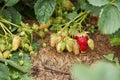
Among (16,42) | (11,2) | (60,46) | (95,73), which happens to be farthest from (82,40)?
(95,73)

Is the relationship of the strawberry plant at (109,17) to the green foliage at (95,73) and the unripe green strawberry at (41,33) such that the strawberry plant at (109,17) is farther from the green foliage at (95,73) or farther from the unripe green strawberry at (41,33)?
the green foliage at (95,73)

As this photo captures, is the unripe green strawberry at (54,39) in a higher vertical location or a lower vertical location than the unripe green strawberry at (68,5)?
lower

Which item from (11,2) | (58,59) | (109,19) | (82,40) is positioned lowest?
(58,59)

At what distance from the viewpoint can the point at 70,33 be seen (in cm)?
177

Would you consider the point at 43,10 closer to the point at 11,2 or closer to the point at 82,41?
the point at 11,2

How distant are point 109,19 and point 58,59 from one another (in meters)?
0.41

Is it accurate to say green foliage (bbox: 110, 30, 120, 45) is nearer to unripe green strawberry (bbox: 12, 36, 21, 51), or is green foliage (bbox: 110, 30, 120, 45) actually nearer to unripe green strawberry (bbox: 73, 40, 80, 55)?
unripe green strawberry (bbox: 73, 40, 80, 55)

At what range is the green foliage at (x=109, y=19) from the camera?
4.97 ft

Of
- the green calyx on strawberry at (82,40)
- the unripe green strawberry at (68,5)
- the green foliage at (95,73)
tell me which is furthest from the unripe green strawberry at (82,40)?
the green foliage at (95,73)

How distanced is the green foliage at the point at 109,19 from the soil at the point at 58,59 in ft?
0.93

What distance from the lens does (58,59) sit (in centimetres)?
173

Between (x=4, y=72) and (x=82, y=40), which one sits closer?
(x=4, y=72)

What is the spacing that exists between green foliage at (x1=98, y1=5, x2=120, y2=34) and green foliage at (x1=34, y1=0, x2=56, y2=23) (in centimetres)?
38

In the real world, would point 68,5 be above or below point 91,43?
above
